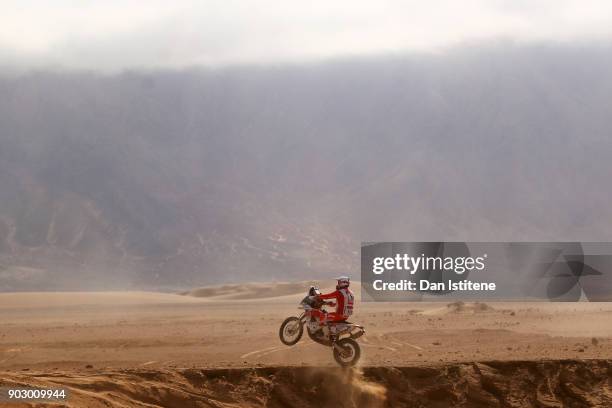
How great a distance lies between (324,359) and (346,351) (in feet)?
5.85

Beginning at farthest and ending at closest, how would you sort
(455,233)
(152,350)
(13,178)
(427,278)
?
(13,178), (455,233), (427,278), (152,350)

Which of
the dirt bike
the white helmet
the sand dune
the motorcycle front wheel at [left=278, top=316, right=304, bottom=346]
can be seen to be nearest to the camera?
the sand dune

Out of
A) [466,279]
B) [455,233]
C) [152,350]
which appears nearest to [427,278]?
[466,279]

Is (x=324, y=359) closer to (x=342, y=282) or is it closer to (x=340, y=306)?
(x=340, y=306)

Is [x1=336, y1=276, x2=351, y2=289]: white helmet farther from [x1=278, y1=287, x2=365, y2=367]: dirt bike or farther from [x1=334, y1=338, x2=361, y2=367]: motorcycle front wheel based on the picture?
[x1=334, y1=338, x2=361, y2=367]: motorcycle front wheel

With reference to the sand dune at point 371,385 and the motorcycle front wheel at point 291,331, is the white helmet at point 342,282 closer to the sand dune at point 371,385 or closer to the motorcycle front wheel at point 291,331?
the motorcycle front wheel at point 291,331

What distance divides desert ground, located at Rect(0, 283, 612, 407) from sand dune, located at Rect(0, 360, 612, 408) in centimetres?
2

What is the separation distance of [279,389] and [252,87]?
142042 mm

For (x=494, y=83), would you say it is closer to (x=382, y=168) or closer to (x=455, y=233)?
(x=382, y=168)

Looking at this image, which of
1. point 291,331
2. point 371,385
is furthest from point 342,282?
point 371,385

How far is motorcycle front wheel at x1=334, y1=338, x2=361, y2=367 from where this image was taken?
23.0 metres

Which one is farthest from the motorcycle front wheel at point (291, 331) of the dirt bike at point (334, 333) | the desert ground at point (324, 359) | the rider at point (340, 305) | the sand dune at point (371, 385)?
the sand dune at point (371, 385)

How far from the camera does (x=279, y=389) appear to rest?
22.0m

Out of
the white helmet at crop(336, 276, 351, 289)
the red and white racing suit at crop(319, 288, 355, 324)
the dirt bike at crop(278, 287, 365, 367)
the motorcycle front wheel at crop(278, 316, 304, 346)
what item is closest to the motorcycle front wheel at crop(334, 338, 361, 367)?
the dirt bike at crop(278, 287, 365, 367)
